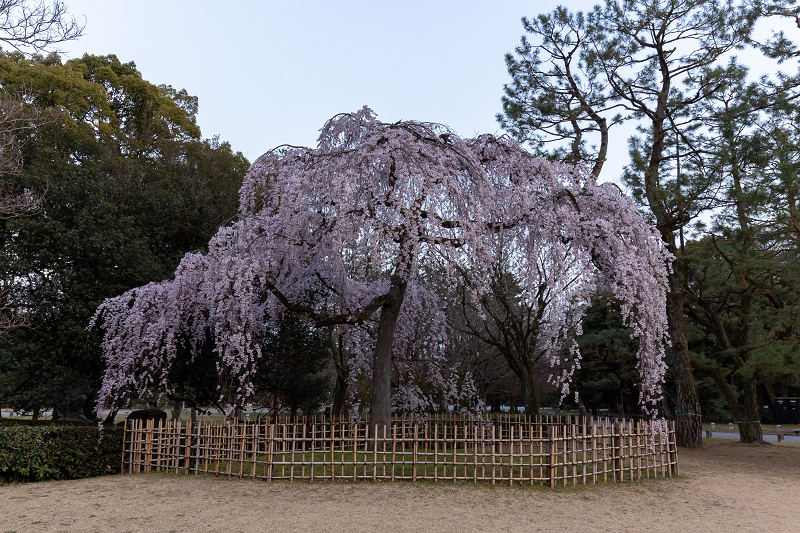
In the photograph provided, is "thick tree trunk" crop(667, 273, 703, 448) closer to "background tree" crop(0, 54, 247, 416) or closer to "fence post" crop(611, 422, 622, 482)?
"fence post" crop(611, 422, 622, 482)

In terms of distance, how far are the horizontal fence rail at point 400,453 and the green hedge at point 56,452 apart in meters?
0.32

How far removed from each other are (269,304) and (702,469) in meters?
10.1

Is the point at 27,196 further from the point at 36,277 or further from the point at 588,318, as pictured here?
the point at 588,318

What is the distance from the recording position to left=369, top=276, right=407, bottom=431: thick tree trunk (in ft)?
33.7

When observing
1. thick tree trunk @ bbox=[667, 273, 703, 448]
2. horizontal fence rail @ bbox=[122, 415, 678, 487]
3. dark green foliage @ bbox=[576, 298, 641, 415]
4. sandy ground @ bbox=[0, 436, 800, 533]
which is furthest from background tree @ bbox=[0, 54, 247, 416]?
thick tree trunk @ bbox=[667, 273, 703, 448]

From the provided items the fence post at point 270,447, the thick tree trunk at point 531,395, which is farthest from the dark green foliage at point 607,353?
the fence post at point 270,447

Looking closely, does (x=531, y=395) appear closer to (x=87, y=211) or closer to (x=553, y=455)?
(x=553, y=455)

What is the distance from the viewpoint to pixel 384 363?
34.9 ft

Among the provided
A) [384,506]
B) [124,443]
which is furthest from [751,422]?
[124,443]

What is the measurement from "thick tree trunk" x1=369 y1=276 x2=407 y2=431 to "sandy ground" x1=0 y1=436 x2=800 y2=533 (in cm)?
208

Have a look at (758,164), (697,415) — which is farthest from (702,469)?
(758,164)

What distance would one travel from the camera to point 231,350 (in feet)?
32.8

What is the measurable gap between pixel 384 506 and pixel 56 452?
20.5 feet

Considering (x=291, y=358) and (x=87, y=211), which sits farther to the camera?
(x=291, y=358)
